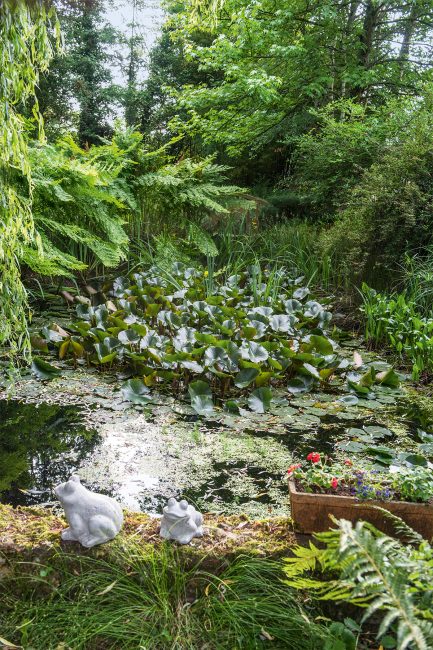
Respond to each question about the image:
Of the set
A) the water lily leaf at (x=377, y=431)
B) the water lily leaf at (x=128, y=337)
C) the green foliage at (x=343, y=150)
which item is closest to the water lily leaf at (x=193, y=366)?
the water lily leaf at (x=128, y=337)

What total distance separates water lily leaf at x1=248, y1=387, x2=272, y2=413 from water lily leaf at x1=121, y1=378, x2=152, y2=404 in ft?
1.92

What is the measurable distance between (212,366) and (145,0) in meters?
15.7

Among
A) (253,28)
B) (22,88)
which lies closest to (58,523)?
(22,88)

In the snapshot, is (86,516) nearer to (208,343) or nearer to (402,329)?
(208,343)

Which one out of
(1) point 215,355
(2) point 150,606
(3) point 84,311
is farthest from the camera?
(3) point 84,311

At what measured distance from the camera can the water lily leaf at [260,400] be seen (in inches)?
127

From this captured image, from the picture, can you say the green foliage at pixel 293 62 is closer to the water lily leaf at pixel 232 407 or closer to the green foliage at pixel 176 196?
the green foliage at pixel 176 196

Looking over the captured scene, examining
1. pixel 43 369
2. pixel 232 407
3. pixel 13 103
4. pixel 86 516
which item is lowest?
pixel 43 369

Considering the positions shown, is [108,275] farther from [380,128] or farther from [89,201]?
[380,128]

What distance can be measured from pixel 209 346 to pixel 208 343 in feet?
0.45

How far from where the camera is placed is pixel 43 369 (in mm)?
3662

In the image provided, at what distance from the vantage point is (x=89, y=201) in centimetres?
487

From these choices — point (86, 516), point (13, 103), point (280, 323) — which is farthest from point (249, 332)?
point (86, 516)

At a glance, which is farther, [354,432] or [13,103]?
[354,432]
